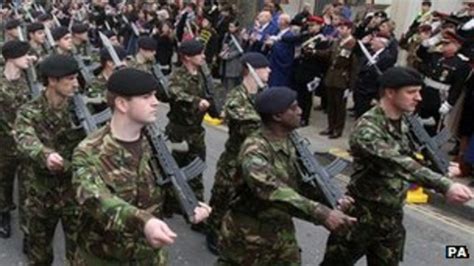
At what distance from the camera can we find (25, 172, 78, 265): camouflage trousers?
4758 millimetres

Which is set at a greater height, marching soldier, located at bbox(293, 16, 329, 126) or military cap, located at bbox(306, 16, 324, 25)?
military cap, located at bbox(306, 16, 324, 25)

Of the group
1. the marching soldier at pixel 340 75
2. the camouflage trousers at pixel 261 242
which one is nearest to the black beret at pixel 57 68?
the camouflage trousers at pixel 261 242

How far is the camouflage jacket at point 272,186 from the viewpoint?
358 centimetres

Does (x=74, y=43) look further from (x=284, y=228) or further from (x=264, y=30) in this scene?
(x=284, y=228)

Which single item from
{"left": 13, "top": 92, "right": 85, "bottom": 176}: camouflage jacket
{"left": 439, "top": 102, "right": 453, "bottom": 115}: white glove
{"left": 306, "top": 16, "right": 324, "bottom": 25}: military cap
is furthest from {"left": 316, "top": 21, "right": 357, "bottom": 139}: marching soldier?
{"left": 13, "top": 92, "right": 85, "bottom": 176}: camouflage jacket

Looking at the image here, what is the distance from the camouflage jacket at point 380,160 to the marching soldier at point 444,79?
363cm

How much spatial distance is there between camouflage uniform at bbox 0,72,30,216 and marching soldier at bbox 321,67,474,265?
3050 mm

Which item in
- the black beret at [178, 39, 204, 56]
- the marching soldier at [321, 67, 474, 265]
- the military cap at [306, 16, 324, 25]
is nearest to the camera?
the marching soldier at [321, 67, 474, 265]

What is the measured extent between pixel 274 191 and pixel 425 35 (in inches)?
279

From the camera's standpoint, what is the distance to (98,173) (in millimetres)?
3225

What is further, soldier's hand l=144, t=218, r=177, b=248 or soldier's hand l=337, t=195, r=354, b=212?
soldier's hand l=337, t=195, r=354, b=212

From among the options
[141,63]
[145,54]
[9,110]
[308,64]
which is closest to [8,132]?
[9,110]

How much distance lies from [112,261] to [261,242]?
95 centimetres

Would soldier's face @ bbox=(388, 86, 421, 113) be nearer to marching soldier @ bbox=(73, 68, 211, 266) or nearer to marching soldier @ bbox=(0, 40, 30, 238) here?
marching soldier @ bbox=(73, 68, 211, 266)
